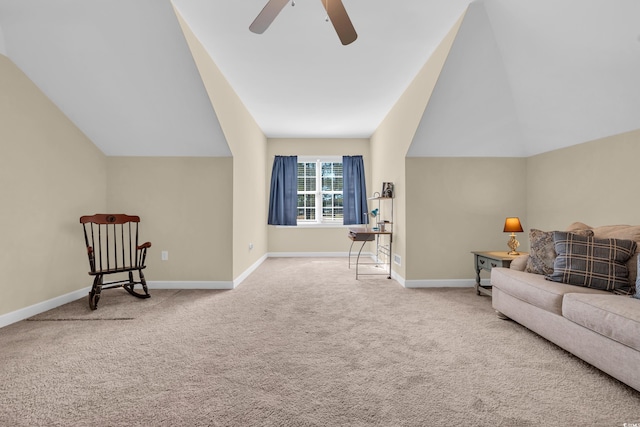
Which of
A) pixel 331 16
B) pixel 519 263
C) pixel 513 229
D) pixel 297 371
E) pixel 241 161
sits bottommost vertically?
pixel 297 371

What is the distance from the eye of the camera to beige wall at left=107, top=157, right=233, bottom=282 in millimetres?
3766

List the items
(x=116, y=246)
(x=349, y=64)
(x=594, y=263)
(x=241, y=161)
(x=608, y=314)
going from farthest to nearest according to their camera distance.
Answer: (x=241, y=161) → (x=116, y=246) → (x=349, y=64) → (x=594, y=263) → (x=608, y=314)

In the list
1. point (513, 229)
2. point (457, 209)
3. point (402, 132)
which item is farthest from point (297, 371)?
point (402, 132)

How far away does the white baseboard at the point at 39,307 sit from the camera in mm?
2568

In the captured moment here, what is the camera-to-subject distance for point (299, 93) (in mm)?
3918

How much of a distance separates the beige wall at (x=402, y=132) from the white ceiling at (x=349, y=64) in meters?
0.10

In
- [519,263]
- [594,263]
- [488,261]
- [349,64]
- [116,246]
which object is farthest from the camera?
[116,246]

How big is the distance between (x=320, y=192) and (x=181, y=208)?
3332 mm

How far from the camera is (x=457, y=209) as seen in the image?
388 cm

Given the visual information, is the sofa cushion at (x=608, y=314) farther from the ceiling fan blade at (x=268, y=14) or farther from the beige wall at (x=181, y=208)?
the beige wall at (x=181, y=208)

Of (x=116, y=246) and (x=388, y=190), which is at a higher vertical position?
(x=388, y=190)

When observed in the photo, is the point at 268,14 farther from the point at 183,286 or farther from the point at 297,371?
the point at 183,286

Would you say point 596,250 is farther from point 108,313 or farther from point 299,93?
point 108,313

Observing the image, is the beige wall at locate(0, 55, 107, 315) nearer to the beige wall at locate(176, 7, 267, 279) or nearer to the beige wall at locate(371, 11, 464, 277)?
the beige wall at locate(176, 7, 267, 279)
